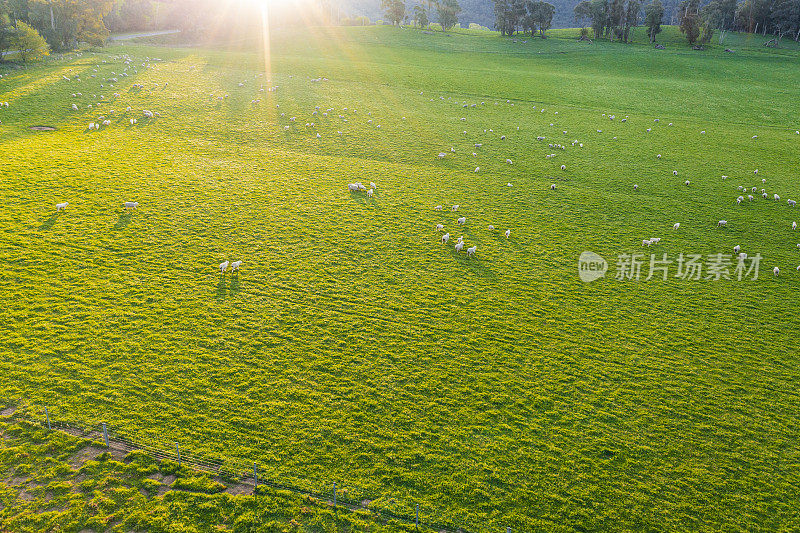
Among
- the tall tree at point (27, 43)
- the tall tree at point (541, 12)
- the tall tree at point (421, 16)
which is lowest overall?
the tall tree at point (27, 43)

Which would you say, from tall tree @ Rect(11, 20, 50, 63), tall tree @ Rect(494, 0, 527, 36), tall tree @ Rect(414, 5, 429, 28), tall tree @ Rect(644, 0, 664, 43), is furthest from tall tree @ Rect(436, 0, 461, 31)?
tall tree @ Rect(11, 20, 50, 63)

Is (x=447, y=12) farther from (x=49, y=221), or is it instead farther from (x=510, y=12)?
(x=49, y=221)

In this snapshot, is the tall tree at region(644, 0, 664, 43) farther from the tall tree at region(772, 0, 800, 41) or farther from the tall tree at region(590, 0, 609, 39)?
the tall tree at region(772, 0, 800, 41)

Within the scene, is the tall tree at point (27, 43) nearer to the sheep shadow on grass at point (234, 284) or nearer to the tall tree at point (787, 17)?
the sheep shadow on grass at point (234, 284)

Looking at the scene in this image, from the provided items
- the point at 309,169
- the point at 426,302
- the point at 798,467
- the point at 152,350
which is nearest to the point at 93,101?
the point at 309,169

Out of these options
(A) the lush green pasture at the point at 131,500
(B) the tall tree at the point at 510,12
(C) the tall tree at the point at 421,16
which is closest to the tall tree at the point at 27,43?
(A) the lush green pasture at the point at 131,500
